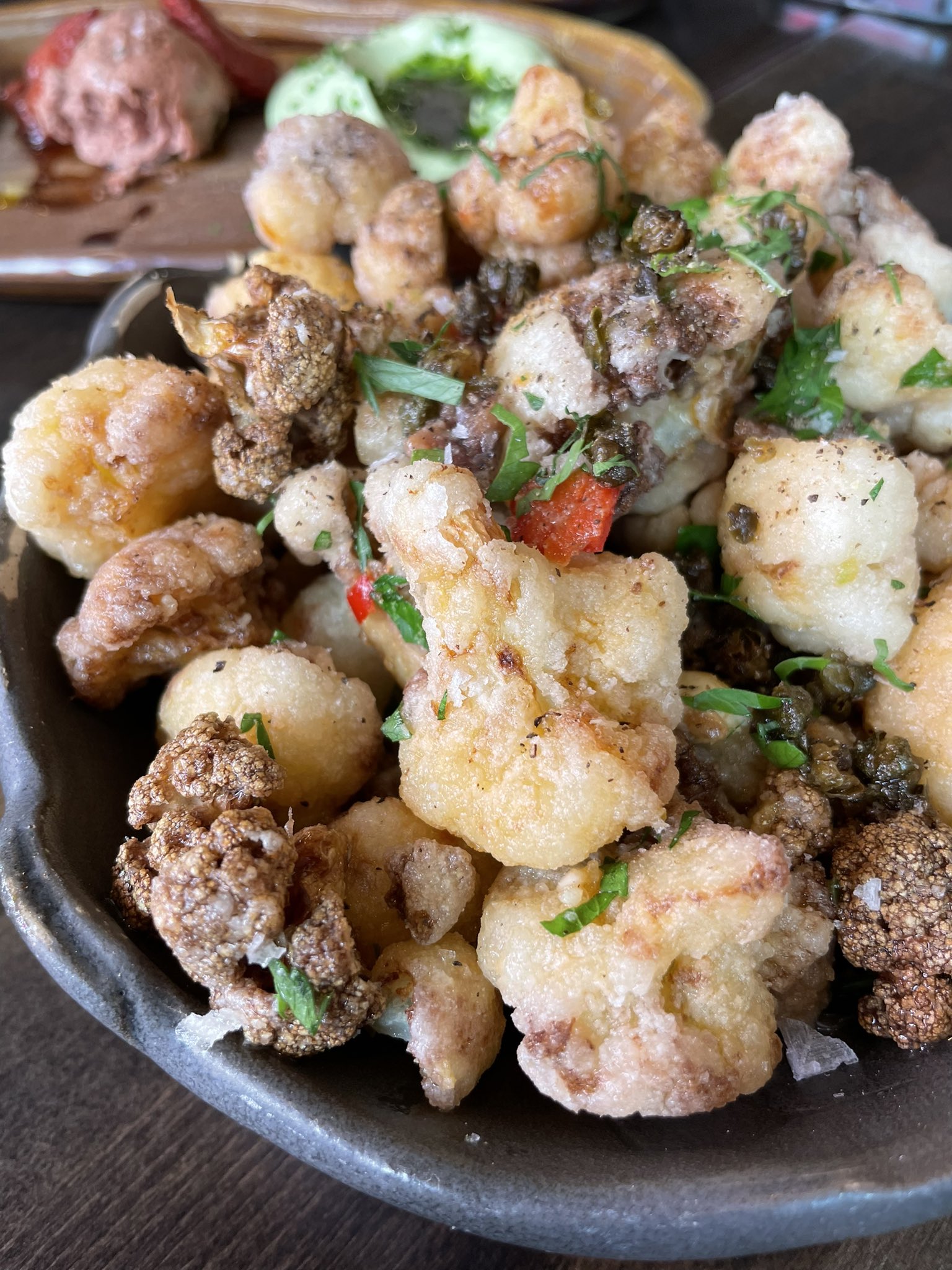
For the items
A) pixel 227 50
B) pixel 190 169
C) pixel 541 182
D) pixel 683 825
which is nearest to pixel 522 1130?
pixel 683 825

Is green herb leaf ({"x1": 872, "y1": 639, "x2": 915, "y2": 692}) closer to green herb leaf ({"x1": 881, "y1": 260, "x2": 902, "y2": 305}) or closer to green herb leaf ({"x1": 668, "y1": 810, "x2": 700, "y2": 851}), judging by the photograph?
green herb leaf ({"x1": 668, "y1": 810, "x2": 700, "y2": 851})

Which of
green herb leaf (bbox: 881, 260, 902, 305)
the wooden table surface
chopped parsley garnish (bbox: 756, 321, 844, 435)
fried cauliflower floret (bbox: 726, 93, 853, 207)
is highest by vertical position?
fried cauliflower floret (bbox: 726, 93, 853, 207)

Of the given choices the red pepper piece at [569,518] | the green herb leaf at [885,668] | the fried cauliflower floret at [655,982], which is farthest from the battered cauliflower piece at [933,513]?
the fried cauliflower floret at [655,982]

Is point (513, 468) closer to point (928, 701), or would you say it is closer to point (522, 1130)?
point (928, 701)

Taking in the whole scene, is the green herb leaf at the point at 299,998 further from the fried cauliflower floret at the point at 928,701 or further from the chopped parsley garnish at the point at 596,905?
the fried cauliflower floret at the point at 928,701

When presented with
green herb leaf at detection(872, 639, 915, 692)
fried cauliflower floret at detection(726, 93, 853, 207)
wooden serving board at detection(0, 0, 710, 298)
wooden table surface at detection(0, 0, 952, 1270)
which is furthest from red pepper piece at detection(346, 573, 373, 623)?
wooden serving board at detection(0, 0, 710, 298)

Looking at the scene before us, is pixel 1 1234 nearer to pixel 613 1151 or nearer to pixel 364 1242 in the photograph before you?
pixel 364 1242

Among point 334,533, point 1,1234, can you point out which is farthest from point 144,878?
point 1,1234
